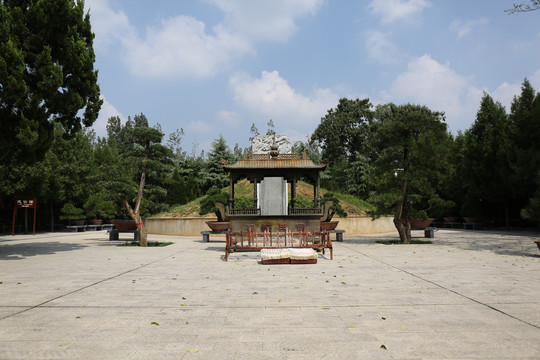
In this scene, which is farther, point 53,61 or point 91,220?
point 91,220

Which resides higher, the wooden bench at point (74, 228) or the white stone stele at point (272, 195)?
the white stone stele at point (272, 195)

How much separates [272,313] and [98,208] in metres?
Result: 32.5

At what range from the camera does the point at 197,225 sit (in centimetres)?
2545

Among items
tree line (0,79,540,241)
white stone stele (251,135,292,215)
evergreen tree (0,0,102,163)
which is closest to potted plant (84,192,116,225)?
tree line (0,79,540,241)

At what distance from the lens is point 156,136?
56.9ft

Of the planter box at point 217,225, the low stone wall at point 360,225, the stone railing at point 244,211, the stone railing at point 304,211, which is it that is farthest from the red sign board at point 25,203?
the low stone wall at point 360,225

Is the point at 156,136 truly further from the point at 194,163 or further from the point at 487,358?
the point at 194,163

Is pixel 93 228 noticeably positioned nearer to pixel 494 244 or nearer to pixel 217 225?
pixel 217 225


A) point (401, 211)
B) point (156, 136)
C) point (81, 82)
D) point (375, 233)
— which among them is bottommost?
point (375, 233)

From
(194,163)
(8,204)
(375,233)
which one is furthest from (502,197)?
(8,204)

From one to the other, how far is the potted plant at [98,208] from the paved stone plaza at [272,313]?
24.7 metres

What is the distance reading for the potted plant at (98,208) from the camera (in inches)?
1281

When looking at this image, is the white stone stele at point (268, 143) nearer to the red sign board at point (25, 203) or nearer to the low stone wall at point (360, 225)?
the low stone wall at point (360, 225)

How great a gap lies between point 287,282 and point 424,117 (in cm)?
1195
